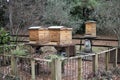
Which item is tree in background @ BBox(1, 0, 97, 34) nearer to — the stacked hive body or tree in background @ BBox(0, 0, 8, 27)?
tree in background @ BBox(0, 0, 8, 27)

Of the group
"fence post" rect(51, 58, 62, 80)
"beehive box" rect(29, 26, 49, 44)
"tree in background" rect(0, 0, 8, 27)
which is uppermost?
"tree in background" rect(0, 0, 8, 27)

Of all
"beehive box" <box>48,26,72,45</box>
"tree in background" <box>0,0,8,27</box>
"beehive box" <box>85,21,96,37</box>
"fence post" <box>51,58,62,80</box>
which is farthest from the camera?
"tree in background" <box>0,0,8,27</box>

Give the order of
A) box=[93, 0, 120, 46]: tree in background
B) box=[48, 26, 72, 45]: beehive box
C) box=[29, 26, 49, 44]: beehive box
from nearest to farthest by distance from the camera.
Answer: box=[48, 26, 72, 45]: beehive box < box=[29, 26, 49, 44]: beehive box < box=[93, 0, 120, 46]: tree in background

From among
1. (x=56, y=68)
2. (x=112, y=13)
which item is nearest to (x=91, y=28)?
(x=112, y=13)

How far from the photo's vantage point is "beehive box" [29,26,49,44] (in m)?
6.80

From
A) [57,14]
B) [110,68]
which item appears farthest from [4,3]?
[110,68]

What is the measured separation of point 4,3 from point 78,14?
6032mm

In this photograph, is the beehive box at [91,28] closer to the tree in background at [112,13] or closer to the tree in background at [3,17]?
the tree in background at [112,13]

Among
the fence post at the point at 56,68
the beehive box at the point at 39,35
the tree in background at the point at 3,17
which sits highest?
the tree in background at the point at 3,17

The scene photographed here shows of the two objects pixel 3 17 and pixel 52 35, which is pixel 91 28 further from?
pixel 3 17

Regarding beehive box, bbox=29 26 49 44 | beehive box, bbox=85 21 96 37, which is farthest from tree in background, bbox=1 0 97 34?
beehive box, bbox=29 26 49 44

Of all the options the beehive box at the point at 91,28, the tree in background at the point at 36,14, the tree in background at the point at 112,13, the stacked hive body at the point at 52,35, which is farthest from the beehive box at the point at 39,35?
the tree in background at the point at 36,14

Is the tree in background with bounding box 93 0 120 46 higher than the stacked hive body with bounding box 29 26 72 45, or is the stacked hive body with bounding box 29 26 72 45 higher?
the tree in background with bounding box 93 0 120 46

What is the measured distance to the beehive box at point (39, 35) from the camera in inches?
268
